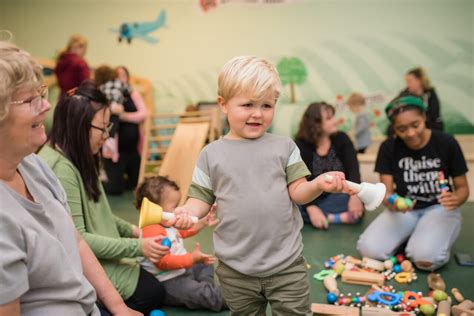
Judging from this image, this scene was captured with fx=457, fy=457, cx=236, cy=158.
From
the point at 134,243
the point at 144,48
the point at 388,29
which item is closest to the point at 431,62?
the point at 388,29

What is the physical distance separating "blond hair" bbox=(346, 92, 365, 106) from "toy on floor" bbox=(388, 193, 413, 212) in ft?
12.3

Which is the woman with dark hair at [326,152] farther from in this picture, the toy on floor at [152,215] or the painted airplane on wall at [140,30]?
the painted airplane on wall at [140,30]

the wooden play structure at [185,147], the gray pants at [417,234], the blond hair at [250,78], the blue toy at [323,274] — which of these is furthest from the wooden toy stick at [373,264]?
the wooden play structure at [185,147]

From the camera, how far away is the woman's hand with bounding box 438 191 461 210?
102 inches

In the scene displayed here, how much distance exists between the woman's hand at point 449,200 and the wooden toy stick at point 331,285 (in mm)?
791

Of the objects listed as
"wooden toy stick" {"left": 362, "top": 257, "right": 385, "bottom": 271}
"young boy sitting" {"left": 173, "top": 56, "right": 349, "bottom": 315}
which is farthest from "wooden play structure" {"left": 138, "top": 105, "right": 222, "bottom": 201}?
"young boy sitting" {"left": 173, "top": 56, "right": 349, "bottom": 315}

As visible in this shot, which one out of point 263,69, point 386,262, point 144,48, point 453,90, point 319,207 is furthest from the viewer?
point 144,48

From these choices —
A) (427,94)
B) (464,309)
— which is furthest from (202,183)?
(427,94)

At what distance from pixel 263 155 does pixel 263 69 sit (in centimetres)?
26

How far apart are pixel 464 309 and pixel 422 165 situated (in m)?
1.00

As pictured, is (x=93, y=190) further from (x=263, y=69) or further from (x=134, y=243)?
(x=263, y=69)

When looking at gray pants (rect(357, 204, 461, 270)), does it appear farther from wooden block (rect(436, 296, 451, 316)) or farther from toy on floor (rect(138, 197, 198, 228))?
toy on floor (rect(138, 197, 198, 228))

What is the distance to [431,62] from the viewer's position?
6254 mm

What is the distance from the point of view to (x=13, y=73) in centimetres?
97
